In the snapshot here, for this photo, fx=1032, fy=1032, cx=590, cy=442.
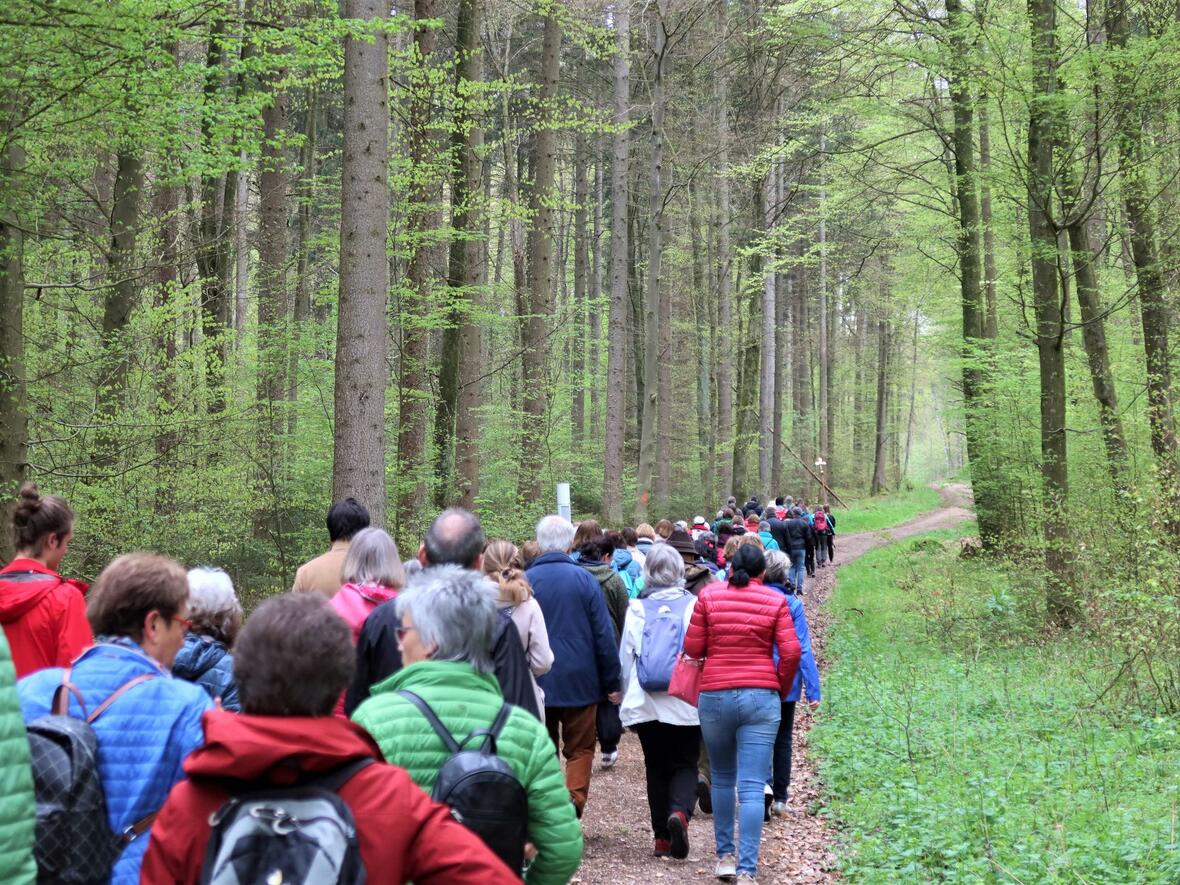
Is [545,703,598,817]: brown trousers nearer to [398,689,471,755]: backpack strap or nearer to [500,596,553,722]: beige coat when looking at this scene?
[500,596,553,722]: beige coat

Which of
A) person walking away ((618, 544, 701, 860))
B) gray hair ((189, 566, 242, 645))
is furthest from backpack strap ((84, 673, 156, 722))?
person walking away ((618, 544, 701, 860))

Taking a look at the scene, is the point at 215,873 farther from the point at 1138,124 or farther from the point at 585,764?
the point at 1138,124

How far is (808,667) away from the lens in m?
7.99

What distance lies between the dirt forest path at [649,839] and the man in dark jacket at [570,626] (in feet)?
3.78

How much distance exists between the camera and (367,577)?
4.91 metres

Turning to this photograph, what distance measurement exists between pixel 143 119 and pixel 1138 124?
37.5ft

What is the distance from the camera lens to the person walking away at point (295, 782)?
2.09 m

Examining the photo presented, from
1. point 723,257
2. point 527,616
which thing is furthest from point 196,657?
point 723,257

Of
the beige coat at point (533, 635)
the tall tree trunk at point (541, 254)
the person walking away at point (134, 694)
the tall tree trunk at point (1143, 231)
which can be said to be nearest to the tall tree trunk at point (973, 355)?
the tall tree trunk at point (1143, 231)

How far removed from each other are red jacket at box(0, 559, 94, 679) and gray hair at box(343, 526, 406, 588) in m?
1.20

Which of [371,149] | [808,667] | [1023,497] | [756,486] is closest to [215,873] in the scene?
[808,667]

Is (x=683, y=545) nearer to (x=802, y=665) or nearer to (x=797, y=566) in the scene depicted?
(x=802, y=665)

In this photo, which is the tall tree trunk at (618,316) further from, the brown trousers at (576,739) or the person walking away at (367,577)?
the person walking away at (367,577)

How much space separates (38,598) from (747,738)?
420 centimetres
